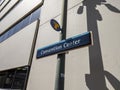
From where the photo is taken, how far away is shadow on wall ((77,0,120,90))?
292cm

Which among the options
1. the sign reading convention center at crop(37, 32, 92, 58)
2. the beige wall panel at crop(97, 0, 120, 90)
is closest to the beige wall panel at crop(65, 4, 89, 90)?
the beige wall panel at crop(97, 0, 120, 90)

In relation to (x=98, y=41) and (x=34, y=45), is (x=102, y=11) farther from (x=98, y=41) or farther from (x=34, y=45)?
(x=34, y=45)

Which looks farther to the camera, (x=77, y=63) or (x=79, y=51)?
(x=79, y=51)

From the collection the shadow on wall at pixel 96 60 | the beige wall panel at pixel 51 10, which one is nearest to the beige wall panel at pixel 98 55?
the shadow on wall at pixel 96 60

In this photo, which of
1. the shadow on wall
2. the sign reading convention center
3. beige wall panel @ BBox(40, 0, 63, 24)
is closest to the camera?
the sign reading convention center

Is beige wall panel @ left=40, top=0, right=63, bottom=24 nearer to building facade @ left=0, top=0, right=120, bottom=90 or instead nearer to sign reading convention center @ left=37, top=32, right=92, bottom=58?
building facade @ left=0, top=0, right=120, bottom=90

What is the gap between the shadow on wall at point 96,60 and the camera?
292 centimetres

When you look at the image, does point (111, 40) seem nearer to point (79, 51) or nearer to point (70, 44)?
point (79, 51)

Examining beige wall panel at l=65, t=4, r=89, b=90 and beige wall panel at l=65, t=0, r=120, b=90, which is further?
beige wall panel at l=65, t=4, r=89, b=90

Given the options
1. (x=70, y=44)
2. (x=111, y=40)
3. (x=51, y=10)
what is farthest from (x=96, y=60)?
(x=51, y=10)

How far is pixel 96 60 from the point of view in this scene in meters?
3.25

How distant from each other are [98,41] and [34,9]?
5788 millimetres

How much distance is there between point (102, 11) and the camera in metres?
3.75

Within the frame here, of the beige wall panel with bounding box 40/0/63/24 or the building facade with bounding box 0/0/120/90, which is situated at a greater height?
the beige wall panel with bounding box 40/0/63/24
